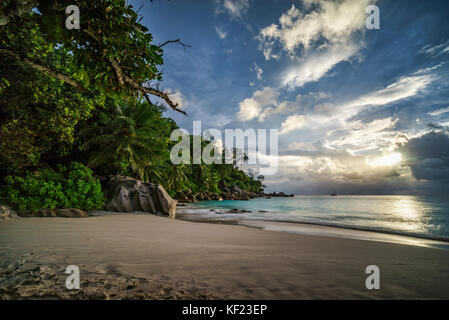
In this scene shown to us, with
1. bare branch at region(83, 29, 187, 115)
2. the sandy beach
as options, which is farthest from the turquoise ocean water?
bare branch at region(83, 29, 187, 115)

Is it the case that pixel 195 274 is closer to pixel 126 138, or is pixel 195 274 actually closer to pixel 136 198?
pixel 136 198

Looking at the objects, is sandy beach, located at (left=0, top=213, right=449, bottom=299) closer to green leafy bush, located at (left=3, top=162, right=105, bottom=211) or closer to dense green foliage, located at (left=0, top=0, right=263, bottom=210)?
dense green foliage, located at (left=0, top=0, right=263, bottom=210)

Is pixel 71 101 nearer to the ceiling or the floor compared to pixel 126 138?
nearer to the ceiling

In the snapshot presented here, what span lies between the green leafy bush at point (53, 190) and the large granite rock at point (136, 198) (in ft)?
3.27

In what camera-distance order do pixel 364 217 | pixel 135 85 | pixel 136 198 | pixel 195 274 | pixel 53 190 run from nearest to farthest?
1. pixel 195 274
2. pixel 135 85
3. pixel 53 190
4. pixel 136 198
5. pixel 364 217

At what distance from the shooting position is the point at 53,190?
23.8 feet

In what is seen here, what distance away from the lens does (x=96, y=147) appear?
40.7ft

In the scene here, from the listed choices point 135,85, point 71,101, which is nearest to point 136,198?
point 71,101

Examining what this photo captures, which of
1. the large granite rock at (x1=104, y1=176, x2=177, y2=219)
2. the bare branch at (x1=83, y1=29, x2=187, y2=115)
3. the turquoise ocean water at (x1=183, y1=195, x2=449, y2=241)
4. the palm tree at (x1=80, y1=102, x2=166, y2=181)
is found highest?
the palm tree at (x1=80, y1=102, x2=166, y2=181)

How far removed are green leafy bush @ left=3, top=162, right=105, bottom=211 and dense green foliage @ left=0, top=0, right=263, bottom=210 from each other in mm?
32

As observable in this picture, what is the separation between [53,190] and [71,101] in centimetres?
331

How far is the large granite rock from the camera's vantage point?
977 cm

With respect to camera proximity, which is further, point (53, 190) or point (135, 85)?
point (53, 190)

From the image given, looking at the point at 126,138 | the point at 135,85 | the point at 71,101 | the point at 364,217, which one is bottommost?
the point at 364,217
